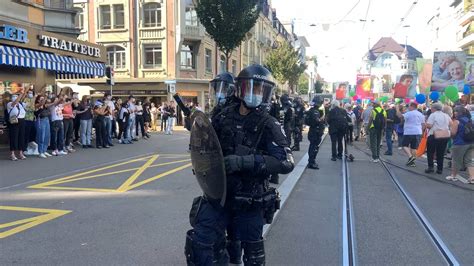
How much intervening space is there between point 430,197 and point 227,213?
556cm

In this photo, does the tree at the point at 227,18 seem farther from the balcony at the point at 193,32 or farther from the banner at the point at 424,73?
the balcony at the point at 193,32

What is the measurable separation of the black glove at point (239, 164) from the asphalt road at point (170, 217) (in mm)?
1626

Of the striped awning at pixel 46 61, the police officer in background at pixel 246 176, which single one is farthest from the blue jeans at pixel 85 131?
the police officer in background at pixel 246 176

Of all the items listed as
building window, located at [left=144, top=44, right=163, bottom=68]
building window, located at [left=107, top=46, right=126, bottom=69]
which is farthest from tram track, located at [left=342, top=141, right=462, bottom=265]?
building window, located at [left=107, top=46, right=126, bottom=69]

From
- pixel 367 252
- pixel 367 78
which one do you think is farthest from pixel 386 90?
pixel 367 252

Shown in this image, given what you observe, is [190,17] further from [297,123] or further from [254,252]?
[254,252]

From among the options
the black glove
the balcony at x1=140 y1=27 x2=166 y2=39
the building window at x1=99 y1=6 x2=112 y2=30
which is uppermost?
the building window at x1=99 y1=6 x2=112 y2=30

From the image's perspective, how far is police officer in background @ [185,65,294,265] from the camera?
3031 mm

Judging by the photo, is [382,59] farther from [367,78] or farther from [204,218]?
[204,218]

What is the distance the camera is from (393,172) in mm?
10258

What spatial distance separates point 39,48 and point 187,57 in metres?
20.5

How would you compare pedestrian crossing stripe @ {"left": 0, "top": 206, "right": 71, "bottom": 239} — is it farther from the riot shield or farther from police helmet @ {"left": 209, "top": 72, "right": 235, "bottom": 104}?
the riot shield

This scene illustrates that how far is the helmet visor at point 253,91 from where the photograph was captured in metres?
3.24

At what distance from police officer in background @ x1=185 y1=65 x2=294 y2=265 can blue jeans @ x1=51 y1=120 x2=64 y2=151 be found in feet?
32.3
